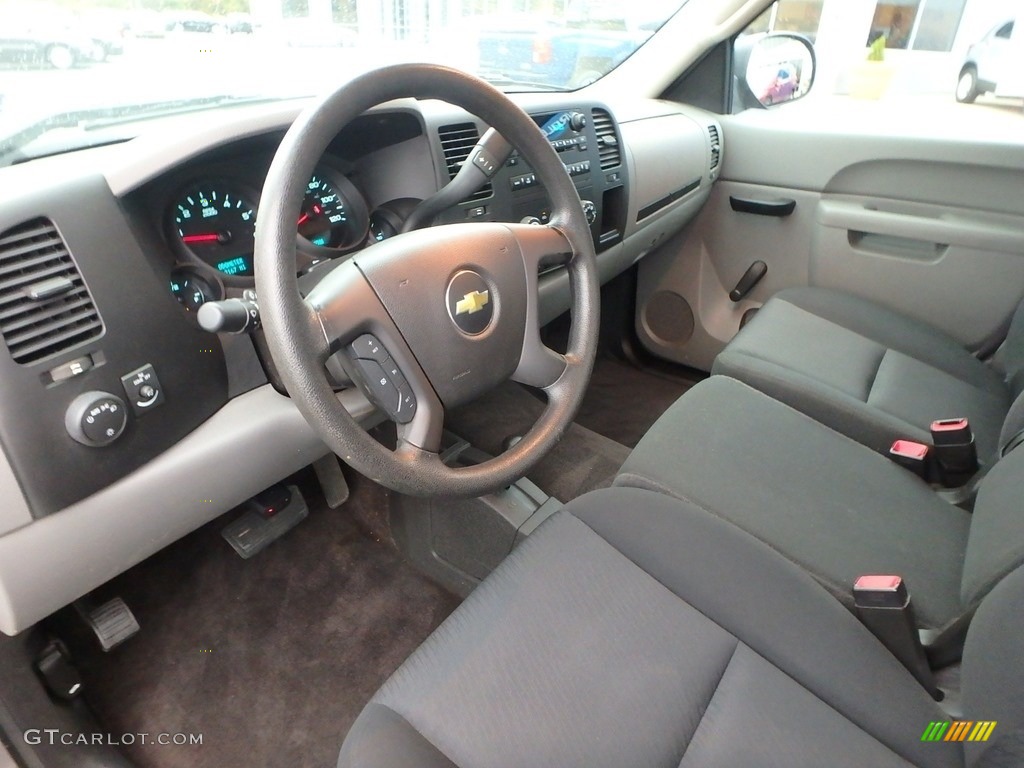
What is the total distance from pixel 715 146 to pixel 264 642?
168cm

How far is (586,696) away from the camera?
2.42ft

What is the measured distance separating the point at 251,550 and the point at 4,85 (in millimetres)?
883

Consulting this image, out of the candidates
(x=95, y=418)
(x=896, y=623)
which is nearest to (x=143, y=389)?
(x=95, y=418)

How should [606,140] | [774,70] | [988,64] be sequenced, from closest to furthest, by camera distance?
[606,140], [988,64], [774,70]

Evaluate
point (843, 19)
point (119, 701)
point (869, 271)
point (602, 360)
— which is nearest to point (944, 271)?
point (869, 271)

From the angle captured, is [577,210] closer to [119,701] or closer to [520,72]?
Answer: [520,72]

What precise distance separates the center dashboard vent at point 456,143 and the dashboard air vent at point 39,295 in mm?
583

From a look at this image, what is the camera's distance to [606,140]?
1577 millimetres

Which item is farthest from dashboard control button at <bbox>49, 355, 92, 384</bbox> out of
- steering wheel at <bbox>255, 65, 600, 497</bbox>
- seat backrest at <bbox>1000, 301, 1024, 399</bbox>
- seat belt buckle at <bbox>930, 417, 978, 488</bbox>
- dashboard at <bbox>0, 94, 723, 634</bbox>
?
seat backrest at <bbox>1000, 301, 1024, 399</bbox>

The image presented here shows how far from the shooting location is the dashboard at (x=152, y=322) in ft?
2.42

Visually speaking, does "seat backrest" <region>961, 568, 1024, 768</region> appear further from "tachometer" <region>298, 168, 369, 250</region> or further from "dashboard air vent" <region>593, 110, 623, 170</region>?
"dashboard air vent" <region>593, 110, 623, 170</region>

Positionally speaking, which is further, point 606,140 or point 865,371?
point 606,140

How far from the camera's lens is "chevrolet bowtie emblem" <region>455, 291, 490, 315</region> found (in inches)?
33.7

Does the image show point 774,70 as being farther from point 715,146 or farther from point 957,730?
point 957,730
